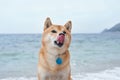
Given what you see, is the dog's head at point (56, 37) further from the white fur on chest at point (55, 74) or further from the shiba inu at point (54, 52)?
the white fur on chest at point (55, 74)

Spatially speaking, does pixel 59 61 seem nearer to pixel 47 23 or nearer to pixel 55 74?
pixel 55 74

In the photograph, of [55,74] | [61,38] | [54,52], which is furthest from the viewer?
[55,74]

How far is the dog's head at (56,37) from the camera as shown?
412 cm

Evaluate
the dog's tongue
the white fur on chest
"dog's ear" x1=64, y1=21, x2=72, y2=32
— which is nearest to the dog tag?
the white fur on chest

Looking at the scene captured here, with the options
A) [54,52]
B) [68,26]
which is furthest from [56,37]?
[68,26]

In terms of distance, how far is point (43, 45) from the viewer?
Result: 14.0 feet

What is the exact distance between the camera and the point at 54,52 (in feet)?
14.0

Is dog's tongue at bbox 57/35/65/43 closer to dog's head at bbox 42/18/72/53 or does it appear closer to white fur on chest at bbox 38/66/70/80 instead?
dog's head at bbox 42/18/72/53

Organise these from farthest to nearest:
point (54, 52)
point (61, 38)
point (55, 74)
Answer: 1. point (55, 74)
2. point (54, 52)
3. point (61, 38)

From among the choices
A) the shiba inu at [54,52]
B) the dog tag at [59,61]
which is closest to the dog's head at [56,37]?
the shiba inu at [54,52]

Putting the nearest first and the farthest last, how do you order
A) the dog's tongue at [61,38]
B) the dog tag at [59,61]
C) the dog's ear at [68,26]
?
1. the dog's tongue at [61,38]
2. the dog tag at [59,61]
3. the dog's ear at [68,26]

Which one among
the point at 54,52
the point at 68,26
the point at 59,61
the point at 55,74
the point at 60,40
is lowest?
the point at 55,74

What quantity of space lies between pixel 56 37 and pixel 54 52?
24cm

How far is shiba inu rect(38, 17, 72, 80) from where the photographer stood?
13.7ft
